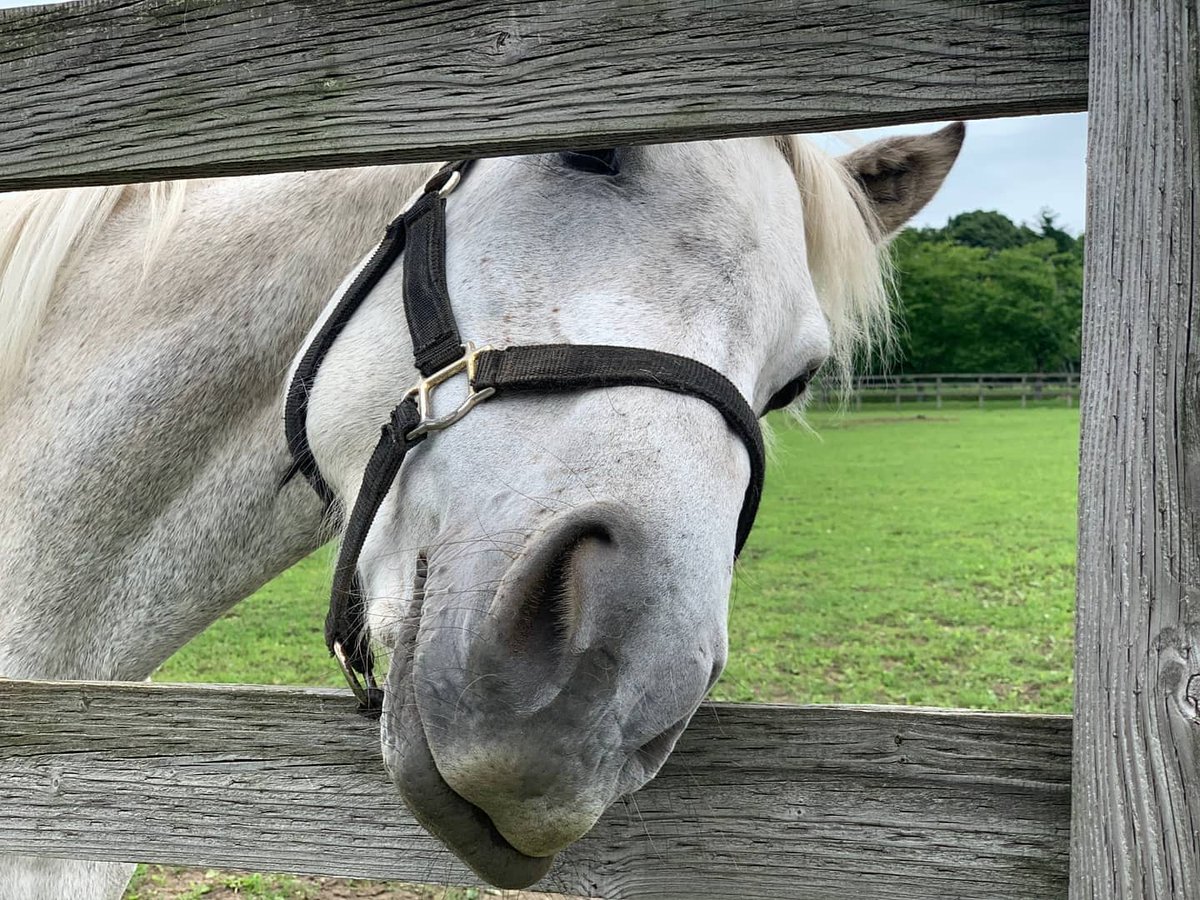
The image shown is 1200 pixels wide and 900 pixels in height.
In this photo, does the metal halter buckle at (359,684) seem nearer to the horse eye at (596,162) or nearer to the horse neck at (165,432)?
the horse neck at (165,432)

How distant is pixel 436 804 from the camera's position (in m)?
A: 1.14

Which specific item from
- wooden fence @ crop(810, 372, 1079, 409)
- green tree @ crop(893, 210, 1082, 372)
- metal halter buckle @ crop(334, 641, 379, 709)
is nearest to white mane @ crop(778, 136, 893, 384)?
metal halter buckle @ crop(334, 641, 379, 709)

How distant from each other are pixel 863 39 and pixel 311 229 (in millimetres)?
1218

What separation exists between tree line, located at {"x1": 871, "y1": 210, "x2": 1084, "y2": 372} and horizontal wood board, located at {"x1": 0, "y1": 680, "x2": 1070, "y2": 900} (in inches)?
2536

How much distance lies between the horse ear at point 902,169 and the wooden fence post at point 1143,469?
1070mm

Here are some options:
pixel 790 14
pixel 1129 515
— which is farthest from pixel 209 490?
pixel 1129 515

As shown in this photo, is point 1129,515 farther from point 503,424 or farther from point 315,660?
point 315,660

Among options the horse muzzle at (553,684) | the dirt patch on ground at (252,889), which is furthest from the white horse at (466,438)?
the dirt patch on ground at (252,889)

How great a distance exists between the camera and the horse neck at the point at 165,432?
188cm

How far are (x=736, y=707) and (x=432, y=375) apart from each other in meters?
0.63

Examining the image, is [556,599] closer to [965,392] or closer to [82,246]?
[82,246]

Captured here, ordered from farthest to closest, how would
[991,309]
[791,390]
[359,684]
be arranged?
[991,309], [791,390], [359,684]

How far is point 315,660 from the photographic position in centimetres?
684

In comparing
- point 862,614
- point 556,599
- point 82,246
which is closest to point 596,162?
point 556,599
